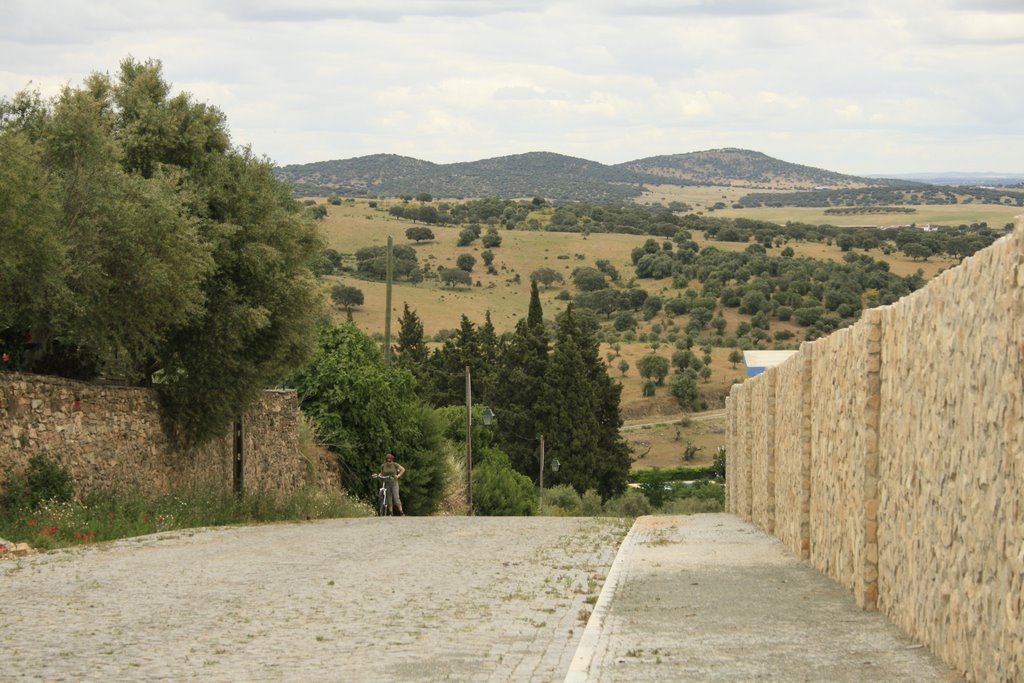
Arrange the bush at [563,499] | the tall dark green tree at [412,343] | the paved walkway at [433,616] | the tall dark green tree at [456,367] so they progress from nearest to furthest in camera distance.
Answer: the paved walkway at [433,616] → the bush at [563,499] → the tall dark green tree at [456,367] → the tall dark green tree at [412,343]

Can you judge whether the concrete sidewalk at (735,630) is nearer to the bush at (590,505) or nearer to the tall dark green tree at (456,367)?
the bush at (590,505)

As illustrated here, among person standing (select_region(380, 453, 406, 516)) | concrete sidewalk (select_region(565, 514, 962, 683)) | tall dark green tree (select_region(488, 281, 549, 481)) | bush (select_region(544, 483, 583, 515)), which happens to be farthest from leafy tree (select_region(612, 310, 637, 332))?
concrete sidewalk (select_region(565, 514, 962, 683))

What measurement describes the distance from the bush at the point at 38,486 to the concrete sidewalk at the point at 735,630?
9253 millimetres

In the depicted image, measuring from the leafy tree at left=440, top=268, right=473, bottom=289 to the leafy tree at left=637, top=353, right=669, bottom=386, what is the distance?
25.8 m

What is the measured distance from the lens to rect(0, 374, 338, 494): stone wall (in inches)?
815

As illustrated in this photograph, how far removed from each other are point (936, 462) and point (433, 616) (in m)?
4.69

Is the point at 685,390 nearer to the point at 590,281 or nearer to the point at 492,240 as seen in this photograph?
the point at 590,281

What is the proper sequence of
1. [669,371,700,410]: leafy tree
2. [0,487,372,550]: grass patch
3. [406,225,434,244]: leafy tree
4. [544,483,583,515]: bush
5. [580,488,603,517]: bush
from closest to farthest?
[0,487,372,550]: grass patch, [580,488,603,517]: bush, [544,483,583,515]: bush, [669,371,700,410]: leafy tree, [406,225,434,244]: leafy tree

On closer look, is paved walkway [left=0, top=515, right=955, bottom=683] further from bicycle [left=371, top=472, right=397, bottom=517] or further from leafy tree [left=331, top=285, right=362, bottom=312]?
leafy tree [left=331, top=285, right=362, bottom=312]

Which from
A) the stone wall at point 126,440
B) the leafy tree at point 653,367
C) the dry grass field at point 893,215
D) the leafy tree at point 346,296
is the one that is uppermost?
the dry grass field at point 893,215

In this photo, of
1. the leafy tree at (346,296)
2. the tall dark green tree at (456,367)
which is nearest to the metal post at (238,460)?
the tall dark green tree at (456,367)

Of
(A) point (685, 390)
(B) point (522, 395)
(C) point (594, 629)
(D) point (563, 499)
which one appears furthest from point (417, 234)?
(C) point (594, 629)

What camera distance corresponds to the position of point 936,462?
952cm

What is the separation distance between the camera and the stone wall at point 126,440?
20703 mm
